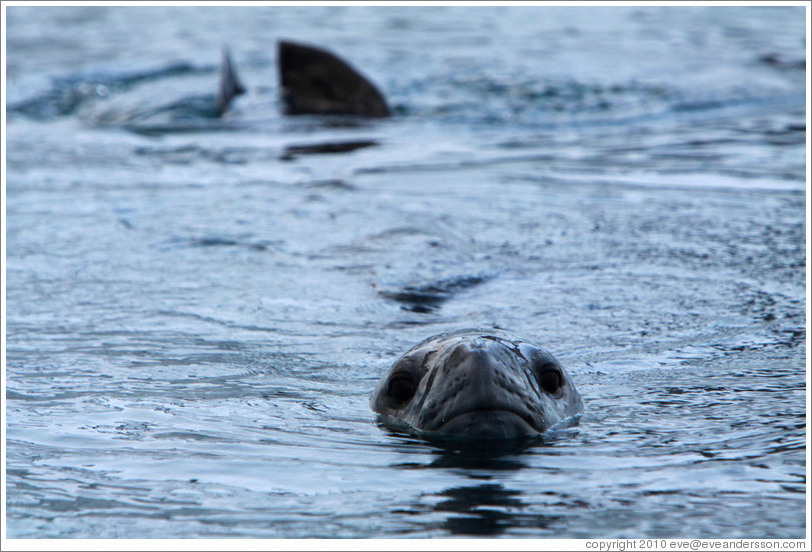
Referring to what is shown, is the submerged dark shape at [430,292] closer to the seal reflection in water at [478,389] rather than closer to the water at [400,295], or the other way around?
the water at [400,295]

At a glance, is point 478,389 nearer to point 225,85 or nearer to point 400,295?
point 400,295

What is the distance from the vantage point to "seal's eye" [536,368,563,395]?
139 inches

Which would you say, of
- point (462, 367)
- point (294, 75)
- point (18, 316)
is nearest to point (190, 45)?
point (294, 75)

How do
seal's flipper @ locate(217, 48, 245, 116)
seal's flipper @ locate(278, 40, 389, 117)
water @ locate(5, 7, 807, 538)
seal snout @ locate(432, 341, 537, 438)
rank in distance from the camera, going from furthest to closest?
seal's flipper @ locate(217, 48, 245, 116)
seal's flipper @ locate(278, 40, 389, 117)
seal snout @ locate(432, 341, 537, 438)
water @ locate(5, 7, 807, 538)

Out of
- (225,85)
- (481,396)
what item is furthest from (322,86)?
(481,396)

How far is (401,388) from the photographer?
3617mm

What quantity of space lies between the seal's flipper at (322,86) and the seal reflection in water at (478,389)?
25.2 ft

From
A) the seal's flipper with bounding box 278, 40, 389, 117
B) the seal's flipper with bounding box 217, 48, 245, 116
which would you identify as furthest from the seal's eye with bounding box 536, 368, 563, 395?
the seal's flipper with bounding box 217, 48, 245, 116

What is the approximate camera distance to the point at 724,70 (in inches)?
515

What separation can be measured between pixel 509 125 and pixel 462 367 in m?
7.71

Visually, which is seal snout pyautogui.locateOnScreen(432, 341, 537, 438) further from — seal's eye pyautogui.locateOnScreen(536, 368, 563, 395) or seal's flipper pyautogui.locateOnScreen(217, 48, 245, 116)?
seal's flipper pyautogui.locateOnScreen(217, 48, 245, 116)

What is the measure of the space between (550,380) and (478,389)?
0.44 meters

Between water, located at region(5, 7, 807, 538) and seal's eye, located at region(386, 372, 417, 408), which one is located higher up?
seal's eye, located at region(386, 372, 417, 408)

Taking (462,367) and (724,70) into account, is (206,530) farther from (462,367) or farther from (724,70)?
(724,70)
